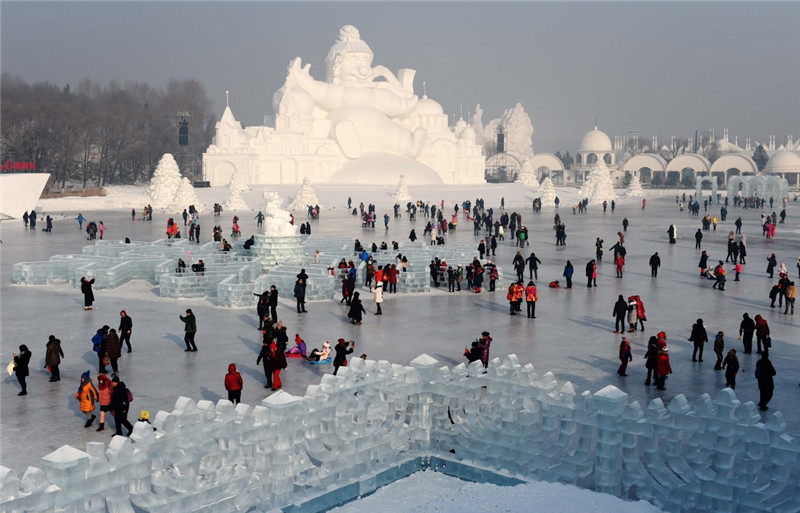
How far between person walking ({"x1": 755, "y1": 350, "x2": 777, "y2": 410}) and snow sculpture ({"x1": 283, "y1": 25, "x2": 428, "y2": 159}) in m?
60.2

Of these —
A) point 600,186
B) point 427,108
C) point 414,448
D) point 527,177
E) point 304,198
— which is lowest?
point 414,448

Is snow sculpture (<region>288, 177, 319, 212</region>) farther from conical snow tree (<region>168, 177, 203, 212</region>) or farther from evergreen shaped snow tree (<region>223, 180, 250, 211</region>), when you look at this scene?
conical snow tree (<region>168, 177, 203, 212</region>)

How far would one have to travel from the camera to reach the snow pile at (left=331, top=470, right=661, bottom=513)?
8.55 metres

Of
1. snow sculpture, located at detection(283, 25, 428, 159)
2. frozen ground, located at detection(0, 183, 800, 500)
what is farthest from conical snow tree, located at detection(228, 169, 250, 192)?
frozen ground, located at detection(0, 183, 800, 500)

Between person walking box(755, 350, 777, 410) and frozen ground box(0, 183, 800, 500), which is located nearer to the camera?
person walking box(755, 350, 777, 410)

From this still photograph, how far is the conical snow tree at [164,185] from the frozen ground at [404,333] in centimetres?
2059

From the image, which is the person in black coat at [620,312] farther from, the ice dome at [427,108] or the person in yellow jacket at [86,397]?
the ice dome at [427,108]

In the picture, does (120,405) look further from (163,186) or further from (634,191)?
(634,191)

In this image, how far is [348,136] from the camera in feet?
231

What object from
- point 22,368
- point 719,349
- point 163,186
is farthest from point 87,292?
point 163,186

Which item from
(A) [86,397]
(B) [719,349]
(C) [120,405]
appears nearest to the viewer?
(C) [120,405]

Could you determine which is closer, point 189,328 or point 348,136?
point 189,328

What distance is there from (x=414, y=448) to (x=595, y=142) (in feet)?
336

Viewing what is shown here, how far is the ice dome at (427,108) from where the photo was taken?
251 feet
